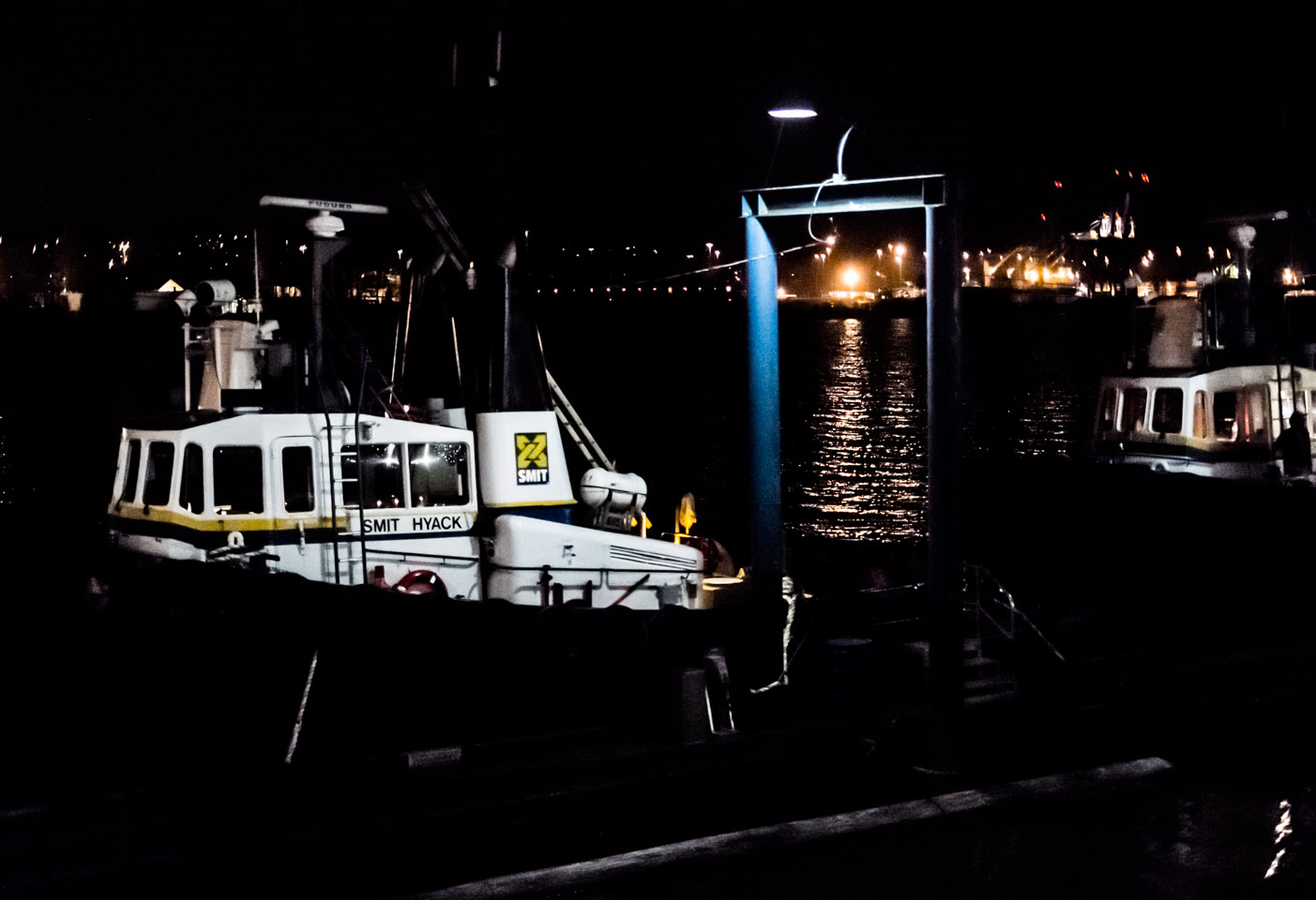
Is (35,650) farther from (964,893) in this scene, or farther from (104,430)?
(104,430)

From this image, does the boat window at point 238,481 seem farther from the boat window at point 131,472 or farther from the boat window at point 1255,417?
the boat window at point 1255,417

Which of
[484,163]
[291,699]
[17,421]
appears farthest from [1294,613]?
[17,421]

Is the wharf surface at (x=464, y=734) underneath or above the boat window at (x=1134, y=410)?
underneath

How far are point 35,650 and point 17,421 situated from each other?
56868 millimetres

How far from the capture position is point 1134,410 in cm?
2367

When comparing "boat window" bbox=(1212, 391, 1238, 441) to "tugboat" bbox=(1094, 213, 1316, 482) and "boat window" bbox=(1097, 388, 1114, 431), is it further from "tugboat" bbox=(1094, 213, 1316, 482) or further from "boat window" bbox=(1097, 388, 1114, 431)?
"boat window" bbox=(1097, 388, 1114, 431)

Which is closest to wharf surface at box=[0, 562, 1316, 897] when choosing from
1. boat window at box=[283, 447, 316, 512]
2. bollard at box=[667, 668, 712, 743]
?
bollard at box=[667, 668, 712, 743]

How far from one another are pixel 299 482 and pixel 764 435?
4494mm

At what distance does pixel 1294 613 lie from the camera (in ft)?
69.9

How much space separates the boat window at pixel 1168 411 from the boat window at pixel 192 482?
642 inches

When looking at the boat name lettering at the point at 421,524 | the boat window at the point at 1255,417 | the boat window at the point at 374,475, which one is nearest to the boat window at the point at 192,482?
the boat window at the point at 374,475

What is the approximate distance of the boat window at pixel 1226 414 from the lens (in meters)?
22.4

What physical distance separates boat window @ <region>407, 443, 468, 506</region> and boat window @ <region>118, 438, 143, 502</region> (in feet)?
8.81

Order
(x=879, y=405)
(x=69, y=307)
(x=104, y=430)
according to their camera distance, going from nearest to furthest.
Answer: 1. (x=104, y=430)
2. (x=879, y=405)
3. (x=69, y=307)
